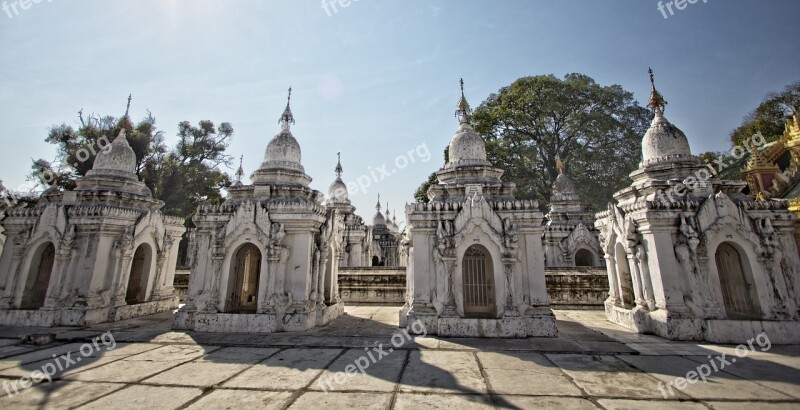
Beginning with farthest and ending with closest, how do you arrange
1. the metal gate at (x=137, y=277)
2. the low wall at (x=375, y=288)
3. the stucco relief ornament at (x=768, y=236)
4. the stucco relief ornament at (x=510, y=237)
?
the low wall at (x=375, y=288) → the metal gate at (x=137, y=277) → the stucco relief ornament at (x=510, y=237) → the stucco relief ornament at (x=768, y=236)

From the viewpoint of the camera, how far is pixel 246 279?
38.9 feet

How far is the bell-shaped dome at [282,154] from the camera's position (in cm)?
1215

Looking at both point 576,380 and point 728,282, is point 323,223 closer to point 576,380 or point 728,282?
point 576,380

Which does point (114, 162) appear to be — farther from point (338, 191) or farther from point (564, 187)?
point (564, 187)

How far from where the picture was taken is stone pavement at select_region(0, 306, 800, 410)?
493 centimetres

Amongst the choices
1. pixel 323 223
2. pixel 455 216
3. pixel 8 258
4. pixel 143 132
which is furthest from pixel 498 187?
pixel 143 132

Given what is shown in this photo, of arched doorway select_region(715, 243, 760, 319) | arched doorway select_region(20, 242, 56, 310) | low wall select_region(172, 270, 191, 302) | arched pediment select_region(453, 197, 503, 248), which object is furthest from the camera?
low wall select_region(172, 270, 191, 302)

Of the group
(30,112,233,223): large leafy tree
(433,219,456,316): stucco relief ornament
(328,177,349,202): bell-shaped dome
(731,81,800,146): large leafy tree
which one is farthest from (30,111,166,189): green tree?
(731,81,800,146): large leafy tree

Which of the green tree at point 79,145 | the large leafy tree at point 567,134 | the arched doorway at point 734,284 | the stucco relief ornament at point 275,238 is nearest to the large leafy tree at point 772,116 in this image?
the large leafy tree at point 567,134

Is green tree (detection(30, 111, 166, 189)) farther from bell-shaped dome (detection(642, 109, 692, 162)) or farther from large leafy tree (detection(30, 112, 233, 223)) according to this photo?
bell-shaped dome (detection(642, 109, 692, 162))

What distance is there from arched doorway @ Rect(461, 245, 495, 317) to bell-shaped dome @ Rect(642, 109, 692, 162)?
6163 mm

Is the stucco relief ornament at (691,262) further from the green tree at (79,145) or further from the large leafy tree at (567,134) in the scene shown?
the green tree at (79,145)

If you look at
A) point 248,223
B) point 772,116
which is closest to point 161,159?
point 248,223

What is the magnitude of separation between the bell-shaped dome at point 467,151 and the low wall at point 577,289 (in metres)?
6.44
